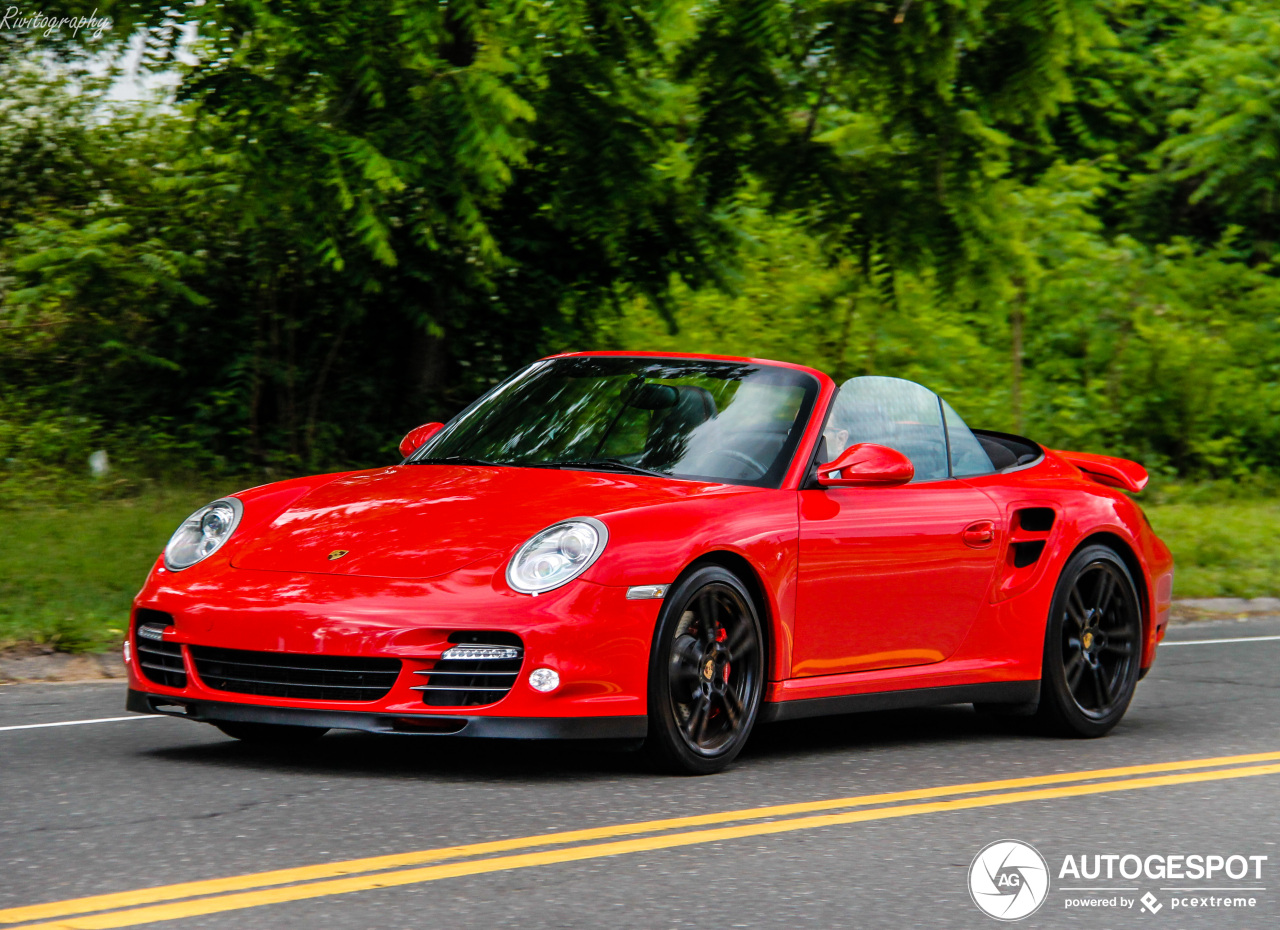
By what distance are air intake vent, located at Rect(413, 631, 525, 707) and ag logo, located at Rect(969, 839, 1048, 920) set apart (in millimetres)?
1520

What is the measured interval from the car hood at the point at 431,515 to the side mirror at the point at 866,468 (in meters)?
0.42

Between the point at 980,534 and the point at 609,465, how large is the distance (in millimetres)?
1556

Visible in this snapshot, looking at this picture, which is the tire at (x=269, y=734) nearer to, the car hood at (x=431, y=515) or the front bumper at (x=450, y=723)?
the front bumper at (x=450, y=723)

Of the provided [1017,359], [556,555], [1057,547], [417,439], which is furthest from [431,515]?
[1017,359]

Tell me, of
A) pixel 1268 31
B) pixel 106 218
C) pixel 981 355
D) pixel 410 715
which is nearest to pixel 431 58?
pixel 106 218

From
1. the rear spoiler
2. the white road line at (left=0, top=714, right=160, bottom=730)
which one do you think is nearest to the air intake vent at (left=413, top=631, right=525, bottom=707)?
the white road line at (left=0, top=714, right=160, bottom=730)

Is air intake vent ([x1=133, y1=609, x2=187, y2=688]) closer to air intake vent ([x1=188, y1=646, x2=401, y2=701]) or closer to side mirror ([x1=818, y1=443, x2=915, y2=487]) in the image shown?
air intake vent ([x1=188, y1=646, x2=401, y2=701])

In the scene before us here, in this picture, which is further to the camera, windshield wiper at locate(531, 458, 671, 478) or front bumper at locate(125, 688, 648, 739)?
windshield wiper at locate(531, 458, 671, 478)

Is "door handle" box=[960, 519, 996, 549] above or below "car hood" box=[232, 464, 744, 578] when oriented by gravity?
below

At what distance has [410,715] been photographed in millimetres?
5617

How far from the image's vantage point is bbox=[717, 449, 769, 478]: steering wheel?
6.65 m

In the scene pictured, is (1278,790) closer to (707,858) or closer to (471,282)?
(707,858)

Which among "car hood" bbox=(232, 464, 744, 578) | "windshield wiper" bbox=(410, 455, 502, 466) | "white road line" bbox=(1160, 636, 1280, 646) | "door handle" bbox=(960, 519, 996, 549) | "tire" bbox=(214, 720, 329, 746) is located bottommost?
"white road line" bbox=(1160, 636, 1280, 646)

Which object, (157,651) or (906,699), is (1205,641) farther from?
(157,651)
